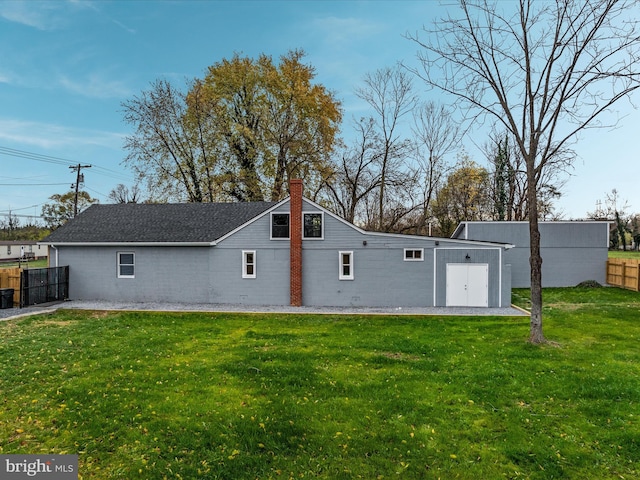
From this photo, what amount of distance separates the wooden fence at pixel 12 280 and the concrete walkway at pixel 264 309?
3.56 ft

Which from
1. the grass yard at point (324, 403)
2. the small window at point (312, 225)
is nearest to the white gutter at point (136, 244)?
the small window at point (312, 225)

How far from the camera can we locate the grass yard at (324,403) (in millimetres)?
4469

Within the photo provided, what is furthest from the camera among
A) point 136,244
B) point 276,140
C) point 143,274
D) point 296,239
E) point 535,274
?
point 276,140

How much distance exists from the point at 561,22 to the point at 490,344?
9.17 metres

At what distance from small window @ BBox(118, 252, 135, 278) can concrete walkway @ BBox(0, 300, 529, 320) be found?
64.0 inches

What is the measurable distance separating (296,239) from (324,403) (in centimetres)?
1056

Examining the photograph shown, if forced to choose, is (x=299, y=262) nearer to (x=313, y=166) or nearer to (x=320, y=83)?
(x=313, y=166)

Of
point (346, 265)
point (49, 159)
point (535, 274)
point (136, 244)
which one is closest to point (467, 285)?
point (346, 265)

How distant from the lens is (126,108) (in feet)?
90.9

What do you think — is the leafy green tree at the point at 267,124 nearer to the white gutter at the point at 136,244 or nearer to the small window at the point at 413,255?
the white gutter at the point at 136,244

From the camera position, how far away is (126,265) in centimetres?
1753

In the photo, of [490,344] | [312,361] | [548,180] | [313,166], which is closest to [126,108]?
[313,166]

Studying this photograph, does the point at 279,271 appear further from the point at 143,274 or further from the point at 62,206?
the point at 62,206

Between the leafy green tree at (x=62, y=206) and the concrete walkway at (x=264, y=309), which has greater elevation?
the leafy green tree at (x=62, y=206)
